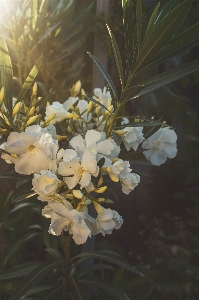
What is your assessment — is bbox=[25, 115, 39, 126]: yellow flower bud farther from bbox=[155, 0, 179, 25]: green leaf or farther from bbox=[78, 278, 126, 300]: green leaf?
bbox=[78, 278, 126, 300]: green leaf

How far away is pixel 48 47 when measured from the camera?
178cm

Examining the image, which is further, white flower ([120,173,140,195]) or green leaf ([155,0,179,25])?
green leaf ([155,0,179,25])

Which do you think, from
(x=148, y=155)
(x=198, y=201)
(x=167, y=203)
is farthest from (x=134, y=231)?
(x=148, y=155)

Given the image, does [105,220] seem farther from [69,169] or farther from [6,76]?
[6,76]

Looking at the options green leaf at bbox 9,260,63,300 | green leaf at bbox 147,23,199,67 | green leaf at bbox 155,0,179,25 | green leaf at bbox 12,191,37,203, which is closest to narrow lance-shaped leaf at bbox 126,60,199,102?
green leaf at bbox 147,23,199,67

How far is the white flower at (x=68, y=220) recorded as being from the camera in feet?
2.87

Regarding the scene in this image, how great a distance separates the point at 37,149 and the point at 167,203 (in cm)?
158

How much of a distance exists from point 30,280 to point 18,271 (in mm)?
118

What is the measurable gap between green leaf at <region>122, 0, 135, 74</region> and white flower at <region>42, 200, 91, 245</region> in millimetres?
414

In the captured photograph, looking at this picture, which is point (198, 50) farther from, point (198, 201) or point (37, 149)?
point (37, 149)

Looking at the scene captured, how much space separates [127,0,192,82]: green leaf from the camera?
35.7 inches

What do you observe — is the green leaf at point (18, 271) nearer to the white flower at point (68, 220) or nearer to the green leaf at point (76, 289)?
the green leaf at point (76, 289)

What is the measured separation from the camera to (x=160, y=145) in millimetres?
1192

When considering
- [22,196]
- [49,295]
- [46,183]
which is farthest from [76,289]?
[46,183]
